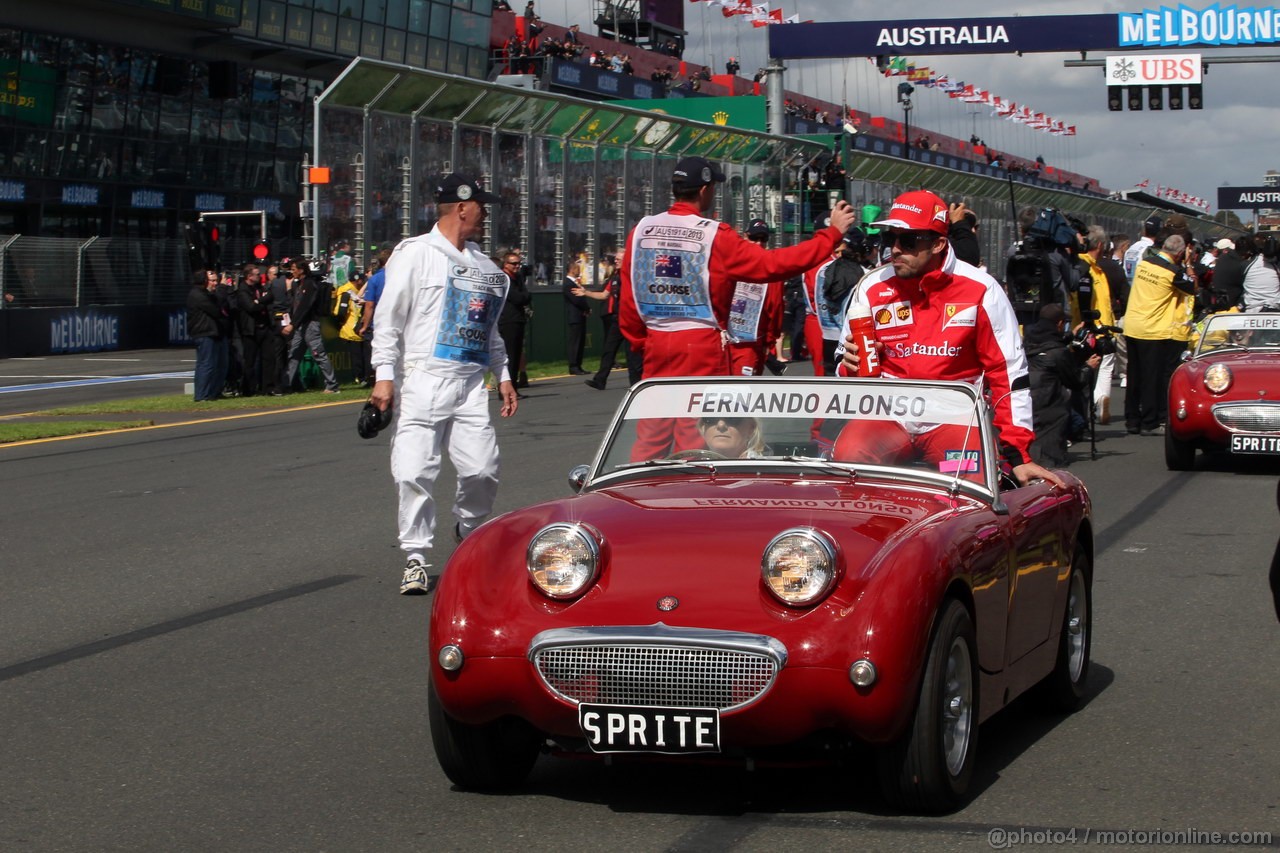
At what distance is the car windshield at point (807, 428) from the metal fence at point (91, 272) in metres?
26.5

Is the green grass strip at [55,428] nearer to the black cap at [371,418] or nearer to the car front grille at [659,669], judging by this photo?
the black cap at [371,418]

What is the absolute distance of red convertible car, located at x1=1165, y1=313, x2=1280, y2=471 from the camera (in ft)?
45.1

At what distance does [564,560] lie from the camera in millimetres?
4891

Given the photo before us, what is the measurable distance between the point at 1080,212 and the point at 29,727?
54741 millimetres

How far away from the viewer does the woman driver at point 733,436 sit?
5855 millimetres

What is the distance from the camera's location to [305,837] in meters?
4.71

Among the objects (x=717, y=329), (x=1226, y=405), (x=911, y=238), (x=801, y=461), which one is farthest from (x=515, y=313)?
(x=801, y=461)

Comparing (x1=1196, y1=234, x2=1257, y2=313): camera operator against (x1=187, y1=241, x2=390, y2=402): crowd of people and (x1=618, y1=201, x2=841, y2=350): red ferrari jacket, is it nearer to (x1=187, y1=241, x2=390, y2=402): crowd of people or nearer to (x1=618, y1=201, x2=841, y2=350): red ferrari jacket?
(x1=187, y1=241, x2=390, y2=402): crowd of people

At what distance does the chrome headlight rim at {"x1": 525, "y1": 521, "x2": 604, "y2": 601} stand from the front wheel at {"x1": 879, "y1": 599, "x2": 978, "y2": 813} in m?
0.90

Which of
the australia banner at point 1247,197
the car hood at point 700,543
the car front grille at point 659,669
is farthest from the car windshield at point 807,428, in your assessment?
the australia banner at point 1247,197

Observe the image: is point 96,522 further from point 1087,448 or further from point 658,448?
point 1087,448

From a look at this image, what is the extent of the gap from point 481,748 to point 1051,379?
8918 mm

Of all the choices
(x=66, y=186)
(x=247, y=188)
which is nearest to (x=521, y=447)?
(x=66, y=186)

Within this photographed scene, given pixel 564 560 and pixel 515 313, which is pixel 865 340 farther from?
pixel 515 313
